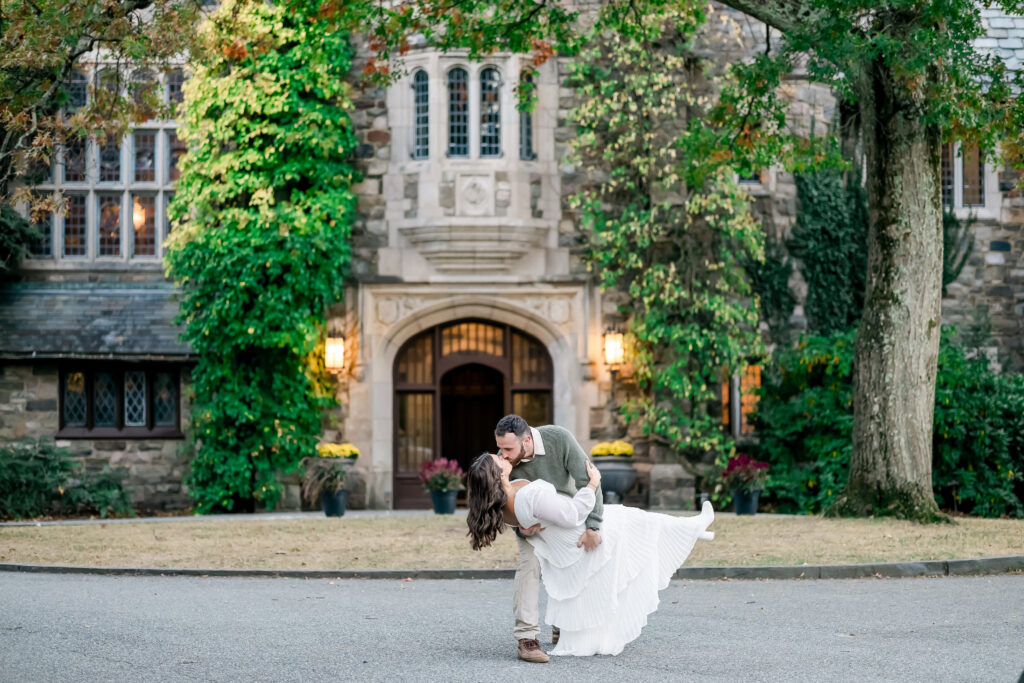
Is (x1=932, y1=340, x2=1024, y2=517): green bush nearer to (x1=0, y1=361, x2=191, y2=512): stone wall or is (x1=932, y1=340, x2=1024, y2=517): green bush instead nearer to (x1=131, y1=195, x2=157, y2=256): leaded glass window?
(x1=0, y1=361, x2=191, y2=512): stone wall

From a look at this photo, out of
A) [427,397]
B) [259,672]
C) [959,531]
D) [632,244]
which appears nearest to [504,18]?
[632,244]

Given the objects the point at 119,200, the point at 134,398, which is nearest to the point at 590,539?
the point at 134,398

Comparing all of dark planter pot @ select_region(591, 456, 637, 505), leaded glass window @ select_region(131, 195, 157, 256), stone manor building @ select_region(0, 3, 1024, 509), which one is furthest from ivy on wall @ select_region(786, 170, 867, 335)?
leaded glass window @ select_region(131, 195, 157, 256)

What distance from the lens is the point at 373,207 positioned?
19.7 metres

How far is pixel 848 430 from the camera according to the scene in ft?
60.7

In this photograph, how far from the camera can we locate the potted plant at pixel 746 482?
18531 mm

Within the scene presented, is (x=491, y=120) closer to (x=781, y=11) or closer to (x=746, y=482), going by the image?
(x=746, y=482)

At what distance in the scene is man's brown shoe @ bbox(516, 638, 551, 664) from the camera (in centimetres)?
723

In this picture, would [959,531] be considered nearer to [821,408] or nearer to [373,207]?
[821,408]

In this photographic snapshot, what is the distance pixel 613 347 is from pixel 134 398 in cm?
668

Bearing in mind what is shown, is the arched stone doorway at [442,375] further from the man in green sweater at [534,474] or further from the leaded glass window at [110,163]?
the man in green sweater at [534,474]

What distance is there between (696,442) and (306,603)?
9932 mm

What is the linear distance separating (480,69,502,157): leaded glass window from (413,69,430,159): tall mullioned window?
2.52 feet

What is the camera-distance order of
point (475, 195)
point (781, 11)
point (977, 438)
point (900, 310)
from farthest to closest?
1. point (475, 195)
2. point (977, 438)
3. point (900, 310)
4. point (781, 11)
